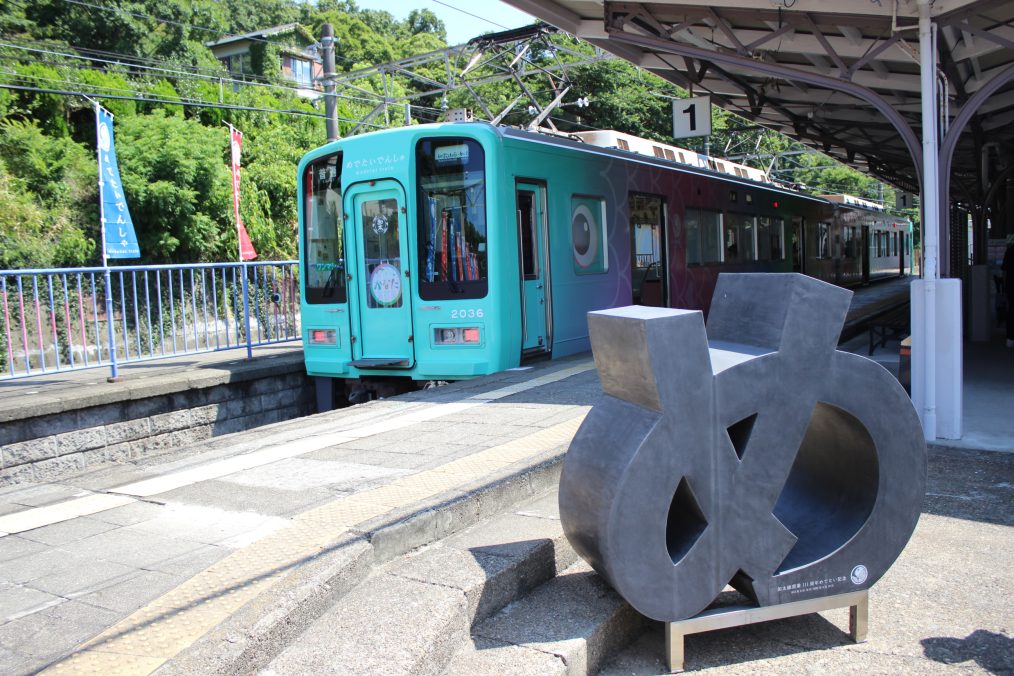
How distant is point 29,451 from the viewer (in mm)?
7102

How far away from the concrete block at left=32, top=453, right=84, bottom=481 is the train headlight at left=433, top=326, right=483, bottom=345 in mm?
3588

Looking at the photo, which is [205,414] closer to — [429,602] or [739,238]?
[429,602]

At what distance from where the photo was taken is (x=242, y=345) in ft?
36.4

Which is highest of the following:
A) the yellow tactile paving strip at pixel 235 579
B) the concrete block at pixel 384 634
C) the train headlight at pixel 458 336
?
the train headlight at pixel 458 336

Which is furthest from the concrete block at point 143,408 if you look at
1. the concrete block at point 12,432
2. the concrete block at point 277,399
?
the concrete block at point 277,399

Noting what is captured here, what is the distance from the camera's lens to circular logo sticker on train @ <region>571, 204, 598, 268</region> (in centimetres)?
1013

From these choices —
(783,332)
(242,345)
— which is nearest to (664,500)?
(783,332)

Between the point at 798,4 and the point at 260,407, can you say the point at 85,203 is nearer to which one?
the point at 260,407

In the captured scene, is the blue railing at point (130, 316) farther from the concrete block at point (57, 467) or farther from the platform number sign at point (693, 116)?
the platform number sign at point (693, 116)

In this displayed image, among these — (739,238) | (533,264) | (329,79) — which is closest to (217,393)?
(533,264)

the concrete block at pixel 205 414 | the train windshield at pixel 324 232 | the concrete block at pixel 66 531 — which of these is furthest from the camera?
the train windshield at pixel 324 232

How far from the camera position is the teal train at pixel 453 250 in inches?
336

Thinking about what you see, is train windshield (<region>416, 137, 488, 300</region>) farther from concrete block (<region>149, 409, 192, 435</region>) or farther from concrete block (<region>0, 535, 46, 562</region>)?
concrete block (<region>0, 535, 46, 562</region>)

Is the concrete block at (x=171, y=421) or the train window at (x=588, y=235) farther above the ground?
the train window at (x=588, y=235)
